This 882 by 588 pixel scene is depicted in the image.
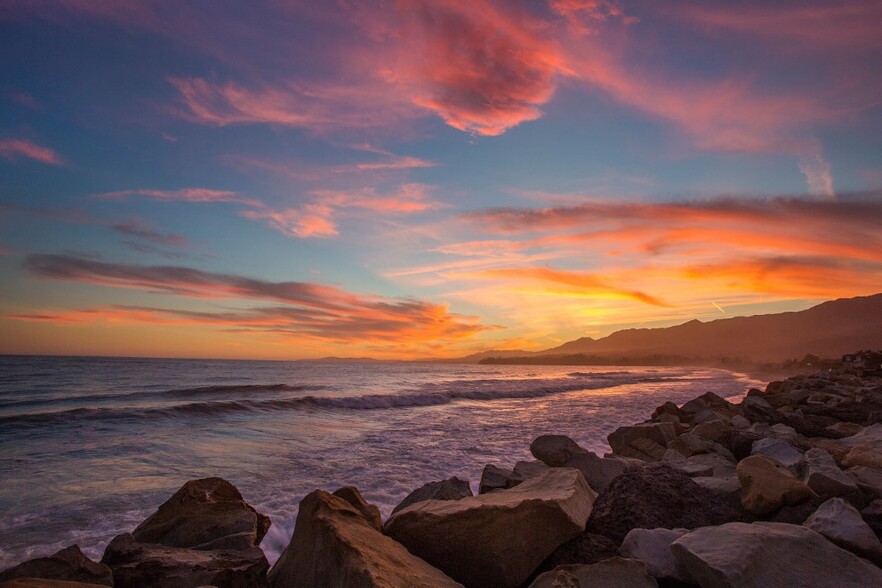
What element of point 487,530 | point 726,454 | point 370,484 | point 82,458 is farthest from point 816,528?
point 82,458

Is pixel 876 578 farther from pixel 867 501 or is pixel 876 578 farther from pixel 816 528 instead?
pixel 867 501

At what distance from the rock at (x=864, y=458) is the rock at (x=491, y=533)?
519 centimetres

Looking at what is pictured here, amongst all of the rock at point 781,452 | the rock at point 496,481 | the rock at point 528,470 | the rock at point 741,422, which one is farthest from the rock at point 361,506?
the rock at point 741,422

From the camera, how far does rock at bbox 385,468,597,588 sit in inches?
149

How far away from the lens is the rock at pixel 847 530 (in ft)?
11.4

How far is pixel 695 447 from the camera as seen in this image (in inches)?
324

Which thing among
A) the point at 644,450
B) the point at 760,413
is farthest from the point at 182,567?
the point at 760,413

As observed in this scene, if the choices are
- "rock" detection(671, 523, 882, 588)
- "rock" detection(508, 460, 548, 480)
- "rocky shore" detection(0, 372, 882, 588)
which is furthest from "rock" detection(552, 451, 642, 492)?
"rock" detection(671, 523, 882, 588)

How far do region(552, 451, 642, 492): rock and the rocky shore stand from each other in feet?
4.31

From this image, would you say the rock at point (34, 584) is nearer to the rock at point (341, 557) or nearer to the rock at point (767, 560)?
the rock at point (341, 557)

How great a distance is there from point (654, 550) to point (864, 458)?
534 cm

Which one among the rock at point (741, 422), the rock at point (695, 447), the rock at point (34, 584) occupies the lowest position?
the rock at point (741, 422)

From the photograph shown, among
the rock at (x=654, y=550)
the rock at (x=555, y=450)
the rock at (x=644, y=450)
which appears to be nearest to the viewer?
the rock at (x=654, y=550)

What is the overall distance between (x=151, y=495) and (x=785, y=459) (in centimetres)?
1012
